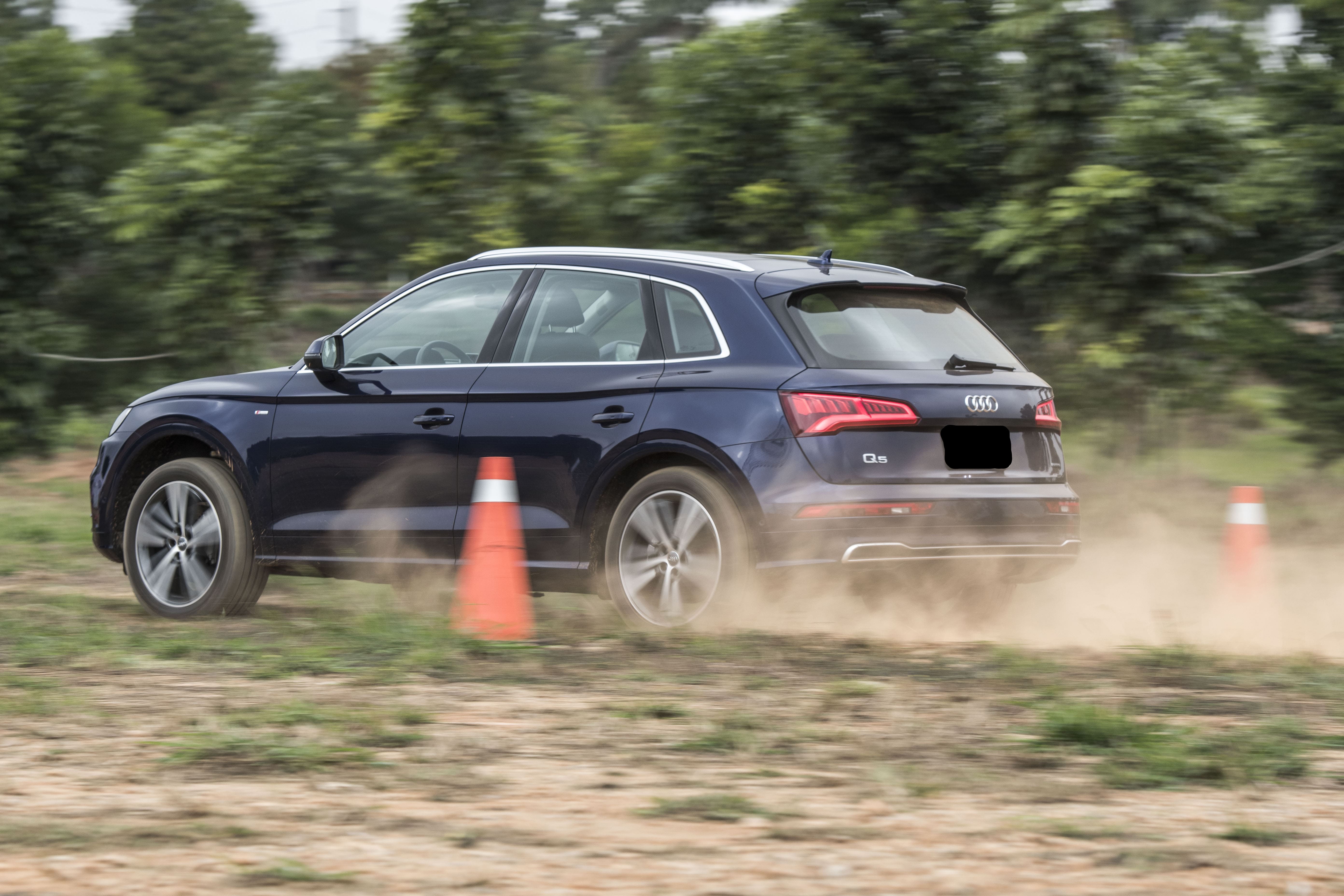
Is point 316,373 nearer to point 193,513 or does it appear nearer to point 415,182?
point 193,513

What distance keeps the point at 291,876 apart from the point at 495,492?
11.6 ft

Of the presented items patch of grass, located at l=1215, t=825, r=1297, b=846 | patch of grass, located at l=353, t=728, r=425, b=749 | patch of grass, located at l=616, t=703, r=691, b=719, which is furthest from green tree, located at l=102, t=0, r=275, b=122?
patch of grass, located at l=1215, t=825, r=1297, b=846

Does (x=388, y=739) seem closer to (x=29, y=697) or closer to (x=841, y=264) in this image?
(x=29, y=697)

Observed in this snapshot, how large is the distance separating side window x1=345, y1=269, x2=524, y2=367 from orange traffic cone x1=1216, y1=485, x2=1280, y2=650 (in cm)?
333

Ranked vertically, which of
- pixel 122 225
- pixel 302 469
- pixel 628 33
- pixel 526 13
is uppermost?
pixel 628 33

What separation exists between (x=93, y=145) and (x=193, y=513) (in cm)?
832

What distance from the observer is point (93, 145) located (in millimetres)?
15172

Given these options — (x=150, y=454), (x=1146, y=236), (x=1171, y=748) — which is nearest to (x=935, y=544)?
(x=1171, y=748)

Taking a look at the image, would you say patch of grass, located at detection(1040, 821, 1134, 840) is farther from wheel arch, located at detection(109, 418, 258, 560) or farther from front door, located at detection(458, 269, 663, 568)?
wheel arch, located at detection(109, 418, 258, 560)

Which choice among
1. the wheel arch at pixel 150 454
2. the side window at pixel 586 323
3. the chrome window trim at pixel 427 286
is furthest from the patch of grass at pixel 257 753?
the wheel arch at pixel 150 454

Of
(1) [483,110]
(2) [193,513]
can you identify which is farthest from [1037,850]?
(1) [483,110]

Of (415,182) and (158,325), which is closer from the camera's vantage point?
(415,182)

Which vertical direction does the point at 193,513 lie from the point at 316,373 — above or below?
below

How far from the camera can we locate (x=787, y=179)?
39.8 feet
